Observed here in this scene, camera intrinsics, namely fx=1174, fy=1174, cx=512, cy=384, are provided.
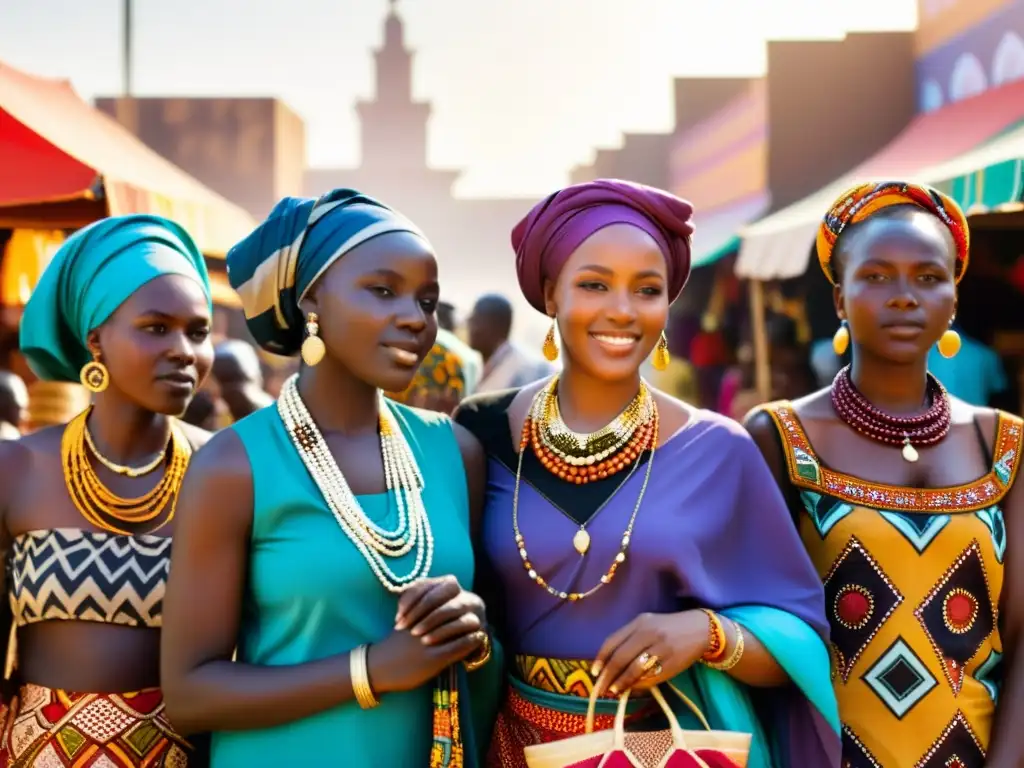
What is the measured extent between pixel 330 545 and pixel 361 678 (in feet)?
0.92

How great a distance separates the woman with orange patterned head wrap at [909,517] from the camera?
284 cm

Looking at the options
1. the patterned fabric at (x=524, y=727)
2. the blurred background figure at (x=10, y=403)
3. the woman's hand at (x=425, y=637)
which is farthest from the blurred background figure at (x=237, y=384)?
the woman's hand at (x=425, y=637)

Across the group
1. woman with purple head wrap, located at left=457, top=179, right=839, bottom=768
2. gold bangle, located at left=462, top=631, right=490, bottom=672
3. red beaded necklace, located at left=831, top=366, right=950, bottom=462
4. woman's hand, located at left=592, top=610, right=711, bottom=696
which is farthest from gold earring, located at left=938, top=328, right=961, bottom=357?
gold bangle, located at left=462, top=631, right=490, bottom=672

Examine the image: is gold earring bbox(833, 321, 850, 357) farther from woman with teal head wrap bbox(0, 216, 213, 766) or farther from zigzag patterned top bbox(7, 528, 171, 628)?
zigzag patterned top bbox(7, 528, 171, 628)

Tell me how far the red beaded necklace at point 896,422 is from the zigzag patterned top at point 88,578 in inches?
69.2

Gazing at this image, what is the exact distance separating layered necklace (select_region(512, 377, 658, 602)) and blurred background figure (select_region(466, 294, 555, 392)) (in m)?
4.64

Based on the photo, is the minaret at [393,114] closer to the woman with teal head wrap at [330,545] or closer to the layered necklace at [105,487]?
the layered necklace at [105,487]

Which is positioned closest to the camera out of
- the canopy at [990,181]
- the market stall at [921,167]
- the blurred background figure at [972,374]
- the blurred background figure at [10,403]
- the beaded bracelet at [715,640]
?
the beaded bracelet at [715,640]

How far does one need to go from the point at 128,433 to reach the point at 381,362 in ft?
3.01

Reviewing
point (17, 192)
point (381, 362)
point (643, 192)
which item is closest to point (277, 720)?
point (381, 362)

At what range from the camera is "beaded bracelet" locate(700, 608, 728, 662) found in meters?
2.53

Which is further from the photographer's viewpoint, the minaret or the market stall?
the minaret

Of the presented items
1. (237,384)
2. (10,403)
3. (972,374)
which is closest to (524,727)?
(237,384)

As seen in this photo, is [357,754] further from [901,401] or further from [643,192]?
[901,401]
